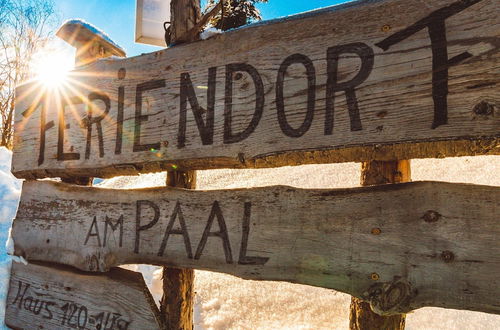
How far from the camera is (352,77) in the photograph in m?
1.34

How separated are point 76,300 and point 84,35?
5.20 ft

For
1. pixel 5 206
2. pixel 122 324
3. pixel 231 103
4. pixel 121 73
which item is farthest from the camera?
pixel 5 206

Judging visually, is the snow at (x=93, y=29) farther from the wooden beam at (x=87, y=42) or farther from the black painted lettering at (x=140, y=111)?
the black painted lettering at (x=140, y=111)

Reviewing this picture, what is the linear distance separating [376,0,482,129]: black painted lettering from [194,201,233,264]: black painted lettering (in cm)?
83

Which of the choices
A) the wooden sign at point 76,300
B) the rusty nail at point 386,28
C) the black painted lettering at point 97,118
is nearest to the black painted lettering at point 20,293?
the wooden sign at point 76,300

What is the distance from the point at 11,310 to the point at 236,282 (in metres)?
1.86

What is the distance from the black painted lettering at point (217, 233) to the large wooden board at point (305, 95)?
0.66ft

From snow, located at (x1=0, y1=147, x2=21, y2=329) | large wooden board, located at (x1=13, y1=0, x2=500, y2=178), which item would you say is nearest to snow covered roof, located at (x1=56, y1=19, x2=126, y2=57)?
large wooden board, located at (x1=13, y1=0, x2=500, y2=178)

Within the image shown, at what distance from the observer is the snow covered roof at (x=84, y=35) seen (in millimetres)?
2361

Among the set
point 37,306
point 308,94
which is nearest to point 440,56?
point 308,94

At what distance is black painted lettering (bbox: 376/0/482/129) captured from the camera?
3.87 feet

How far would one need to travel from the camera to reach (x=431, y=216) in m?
1.17

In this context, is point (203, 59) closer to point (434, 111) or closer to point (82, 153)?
point (82, 153)

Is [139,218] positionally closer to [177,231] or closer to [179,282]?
[177,231]
